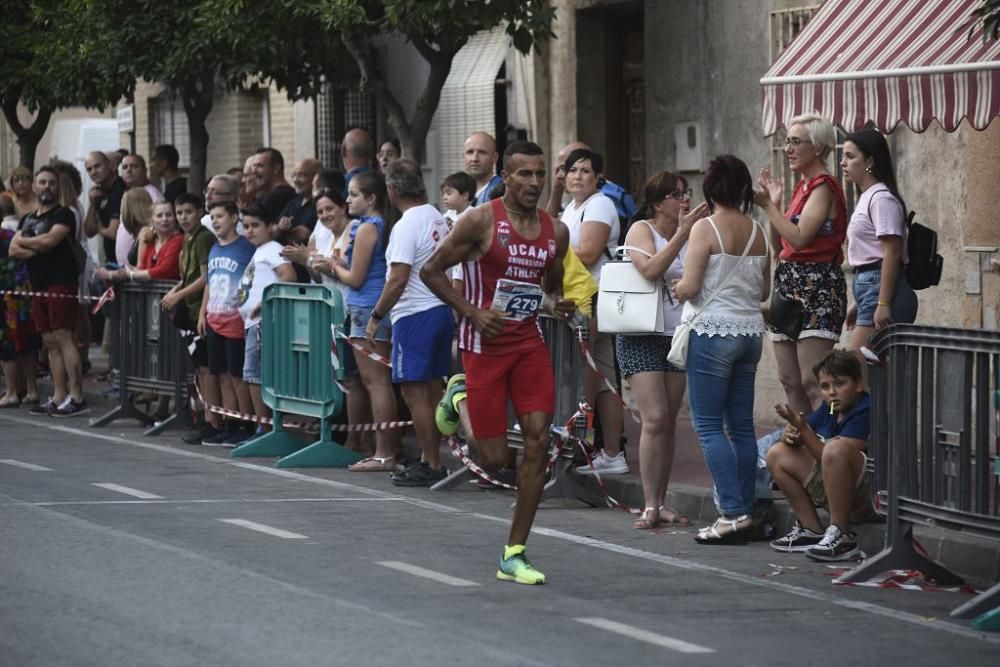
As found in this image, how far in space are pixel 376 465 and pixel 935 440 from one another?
17.4ft

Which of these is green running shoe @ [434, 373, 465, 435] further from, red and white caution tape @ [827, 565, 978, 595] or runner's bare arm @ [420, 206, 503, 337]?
red and white caution tape @ [827, 565, 978, 595]

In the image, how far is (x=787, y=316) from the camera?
11.2 m

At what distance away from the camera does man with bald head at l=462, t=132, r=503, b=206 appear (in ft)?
45.1

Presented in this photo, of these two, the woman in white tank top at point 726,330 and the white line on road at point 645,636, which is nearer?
the white line on road at point 645,636

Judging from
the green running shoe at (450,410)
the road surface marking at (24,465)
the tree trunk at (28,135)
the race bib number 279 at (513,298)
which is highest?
the tree trunk at (28,135)

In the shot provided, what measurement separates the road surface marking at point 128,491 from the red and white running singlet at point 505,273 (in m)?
2.82

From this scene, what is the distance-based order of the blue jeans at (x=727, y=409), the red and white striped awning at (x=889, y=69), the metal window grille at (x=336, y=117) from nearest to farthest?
the blue jeans at (x=727, y=409) < the red and white striped awning at (x=889, y=69) < the metal window grille at (x=336, y=117)

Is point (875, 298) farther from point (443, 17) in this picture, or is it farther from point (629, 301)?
point (443, 17)

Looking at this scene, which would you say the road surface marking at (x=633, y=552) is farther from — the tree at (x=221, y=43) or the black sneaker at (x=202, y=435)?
the tree at (x=221, y=43)

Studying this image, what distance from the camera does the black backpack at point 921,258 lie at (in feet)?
35.5

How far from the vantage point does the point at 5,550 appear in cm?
952

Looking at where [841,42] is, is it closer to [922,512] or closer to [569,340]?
[569,340]

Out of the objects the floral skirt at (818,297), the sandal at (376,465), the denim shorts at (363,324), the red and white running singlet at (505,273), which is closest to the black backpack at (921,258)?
the floral skirt at (818,297)

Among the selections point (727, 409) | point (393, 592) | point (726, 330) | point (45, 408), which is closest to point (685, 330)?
point (726, 330)
